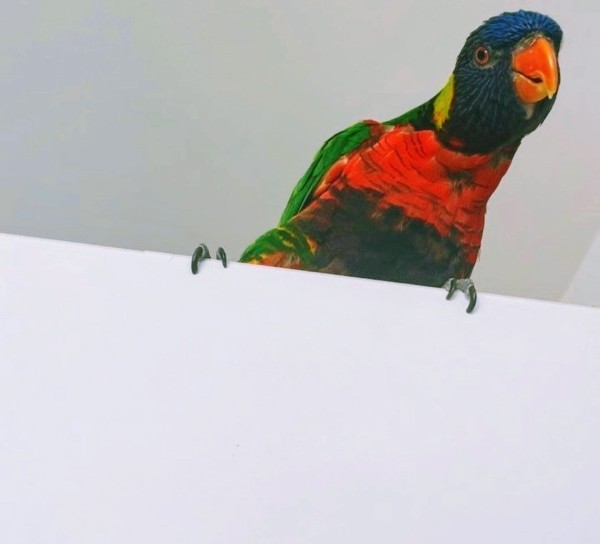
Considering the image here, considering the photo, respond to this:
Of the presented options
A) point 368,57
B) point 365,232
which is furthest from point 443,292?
point 368,57

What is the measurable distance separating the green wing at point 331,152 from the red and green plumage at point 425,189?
0.10ft

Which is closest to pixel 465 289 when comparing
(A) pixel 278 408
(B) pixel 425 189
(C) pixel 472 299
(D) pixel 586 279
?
(C) pixel 472 299

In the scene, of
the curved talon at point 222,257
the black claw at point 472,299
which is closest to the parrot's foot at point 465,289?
the black claw at point 472,299

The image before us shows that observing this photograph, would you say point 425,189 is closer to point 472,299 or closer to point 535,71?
point 535,71

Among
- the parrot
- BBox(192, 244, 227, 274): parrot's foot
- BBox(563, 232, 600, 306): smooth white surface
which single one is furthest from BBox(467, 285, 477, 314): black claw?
BBox(563, 232, 600, 306): smooth white surface

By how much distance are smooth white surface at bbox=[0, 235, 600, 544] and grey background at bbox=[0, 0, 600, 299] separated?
53 cm

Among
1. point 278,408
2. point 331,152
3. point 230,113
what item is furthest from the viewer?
point 230,113

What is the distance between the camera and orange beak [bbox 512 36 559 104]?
0.77 m

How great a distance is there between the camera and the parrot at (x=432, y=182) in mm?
809

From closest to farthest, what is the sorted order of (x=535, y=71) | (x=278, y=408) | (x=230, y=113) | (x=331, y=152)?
(x=278, y=408) < (x=535, y=71) < (x=331, y=152) < (x=230, y=113)

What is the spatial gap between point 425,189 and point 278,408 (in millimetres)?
454

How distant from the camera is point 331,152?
0.92 metres

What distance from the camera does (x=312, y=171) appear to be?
37.0 inches

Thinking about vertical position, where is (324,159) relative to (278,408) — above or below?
above
